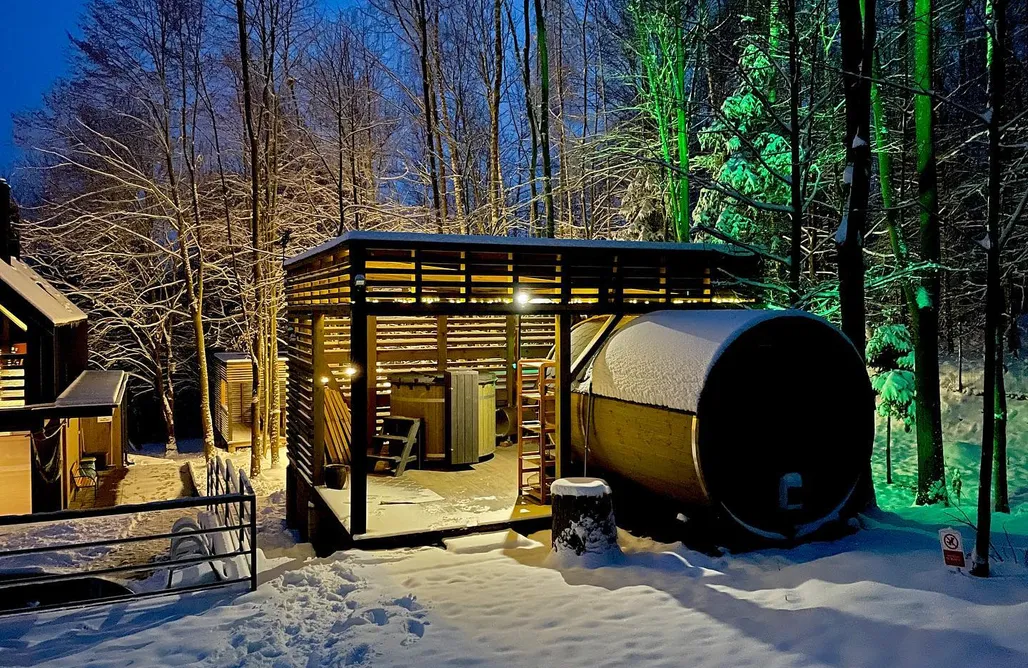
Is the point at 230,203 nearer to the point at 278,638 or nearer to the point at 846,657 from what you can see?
the point at 278,638

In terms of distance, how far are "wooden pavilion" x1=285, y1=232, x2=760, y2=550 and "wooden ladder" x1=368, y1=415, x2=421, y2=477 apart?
6.0 inches

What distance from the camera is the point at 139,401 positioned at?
2636 cm

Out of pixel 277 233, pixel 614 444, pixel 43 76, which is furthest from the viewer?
pixel 43 76

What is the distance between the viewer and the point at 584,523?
705cm

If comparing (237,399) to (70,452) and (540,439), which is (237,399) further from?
(540,439)

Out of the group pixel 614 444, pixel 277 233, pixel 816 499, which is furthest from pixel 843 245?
pixel 277 233

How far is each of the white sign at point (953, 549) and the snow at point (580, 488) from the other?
9.33ft

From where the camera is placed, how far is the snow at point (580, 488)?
7133 millimetres

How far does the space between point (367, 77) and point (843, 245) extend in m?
19.2

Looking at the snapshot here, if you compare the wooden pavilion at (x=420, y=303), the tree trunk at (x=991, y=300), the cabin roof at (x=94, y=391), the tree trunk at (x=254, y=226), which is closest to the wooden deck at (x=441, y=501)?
the wooden pavilion at (x=420, y=303)

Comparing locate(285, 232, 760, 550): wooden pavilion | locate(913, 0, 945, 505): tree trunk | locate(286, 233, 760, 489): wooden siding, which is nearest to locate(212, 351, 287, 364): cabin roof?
locate(285, 232, 760, 550): wooden pavilion

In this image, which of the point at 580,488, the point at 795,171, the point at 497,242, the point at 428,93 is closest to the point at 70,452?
the point at 428,93

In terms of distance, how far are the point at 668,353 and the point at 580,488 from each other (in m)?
1.75

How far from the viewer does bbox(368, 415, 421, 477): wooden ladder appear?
10898mm
